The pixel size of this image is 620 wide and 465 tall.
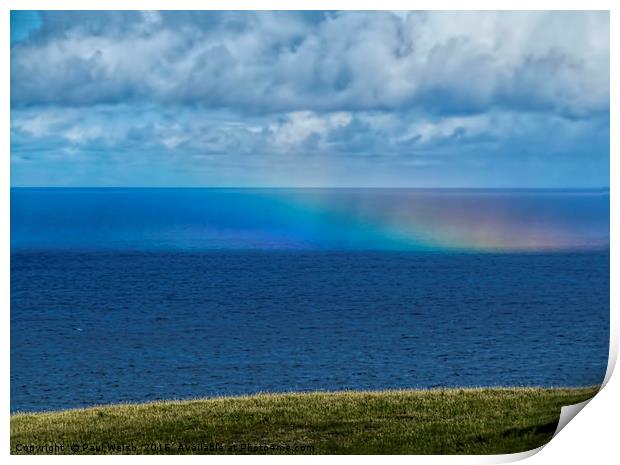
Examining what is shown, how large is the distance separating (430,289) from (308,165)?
1350 mm

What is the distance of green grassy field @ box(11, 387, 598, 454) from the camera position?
8.70 meters

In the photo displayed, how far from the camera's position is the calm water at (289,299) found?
9.02m

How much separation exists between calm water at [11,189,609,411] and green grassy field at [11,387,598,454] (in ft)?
0.61

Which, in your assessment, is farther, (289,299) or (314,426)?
(289,299)

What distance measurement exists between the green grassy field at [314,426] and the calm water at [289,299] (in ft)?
0.61

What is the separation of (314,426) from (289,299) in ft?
3.35

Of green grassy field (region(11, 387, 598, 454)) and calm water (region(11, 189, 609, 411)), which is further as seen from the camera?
calm water (region(11, 189, 609, 411))

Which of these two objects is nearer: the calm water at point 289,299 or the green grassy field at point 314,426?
the green grassy field at point 314,426

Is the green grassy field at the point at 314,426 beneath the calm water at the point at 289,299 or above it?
beneath

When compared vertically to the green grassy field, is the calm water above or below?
above

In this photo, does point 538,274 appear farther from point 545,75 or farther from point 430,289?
point 545,75

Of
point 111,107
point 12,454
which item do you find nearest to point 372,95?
point 111,107

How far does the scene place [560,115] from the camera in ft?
29.6

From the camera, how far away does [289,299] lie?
30.4ft
